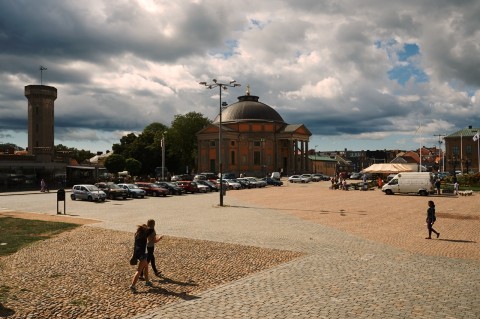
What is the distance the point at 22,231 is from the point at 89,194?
702 inches

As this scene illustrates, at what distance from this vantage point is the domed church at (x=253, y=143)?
110519 millimetres

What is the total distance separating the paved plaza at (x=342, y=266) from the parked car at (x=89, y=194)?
424 inches

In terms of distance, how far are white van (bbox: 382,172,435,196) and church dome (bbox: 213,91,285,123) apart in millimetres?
73516

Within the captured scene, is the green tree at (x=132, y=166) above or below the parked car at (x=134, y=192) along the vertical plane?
above

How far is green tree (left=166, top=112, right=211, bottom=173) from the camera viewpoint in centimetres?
11494

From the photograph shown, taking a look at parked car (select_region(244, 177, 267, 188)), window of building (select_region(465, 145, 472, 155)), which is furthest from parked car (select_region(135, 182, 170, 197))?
window of building (select_region(465, 145, 472, 155))

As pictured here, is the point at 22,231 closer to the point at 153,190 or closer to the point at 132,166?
the point at 153,190

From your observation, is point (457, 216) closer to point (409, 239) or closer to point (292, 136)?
point (409, 239)

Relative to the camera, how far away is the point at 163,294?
10.2m

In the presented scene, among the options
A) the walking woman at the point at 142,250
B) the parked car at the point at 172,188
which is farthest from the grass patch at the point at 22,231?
the parked car at the point at 172,188

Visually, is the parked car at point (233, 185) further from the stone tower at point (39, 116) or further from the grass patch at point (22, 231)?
the stone tower at point (39, 116)

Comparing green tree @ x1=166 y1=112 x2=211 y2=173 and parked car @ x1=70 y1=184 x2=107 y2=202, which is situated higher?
green tree @ x1=166 y1=112 x2=211 y2=173

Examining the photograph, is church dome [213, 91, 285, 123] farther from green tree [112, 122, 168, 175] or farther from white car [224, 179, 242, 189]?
white car [224, 179, 242, 189]

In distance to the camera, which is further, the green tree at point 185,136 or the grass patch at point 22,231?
the green tree at point 185,136
